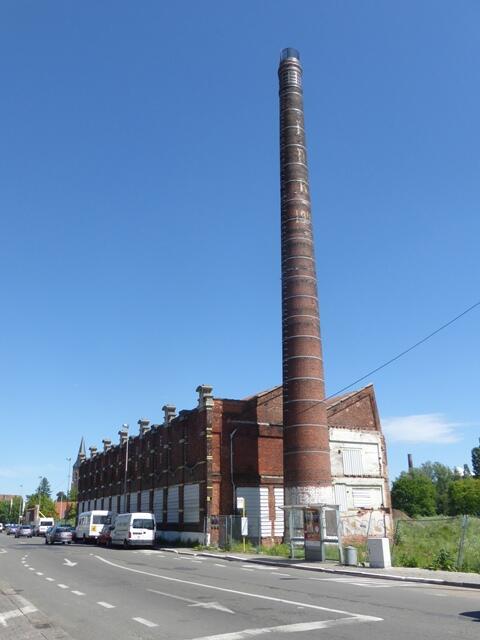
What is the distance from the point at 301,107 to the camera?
1686 inches

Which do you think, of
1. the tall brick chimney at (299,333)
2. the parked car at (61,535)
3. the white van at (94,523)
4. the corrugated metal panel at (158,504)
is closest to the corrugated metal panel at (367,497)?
the tall brick chimney at (299,333)

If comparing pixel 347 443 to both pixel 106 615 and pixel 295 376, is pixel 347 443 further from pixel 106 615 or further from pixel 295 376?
pixel 106 615

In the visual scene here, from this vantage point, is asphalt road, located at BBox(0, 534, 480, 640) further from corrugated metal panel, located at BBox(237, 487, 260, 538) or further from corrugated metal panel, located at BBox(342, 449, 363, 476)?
corrugated metal panel, located at BBox(342, 449, 363, 476)

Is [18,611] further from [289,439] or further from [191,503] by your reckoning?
[191,503]

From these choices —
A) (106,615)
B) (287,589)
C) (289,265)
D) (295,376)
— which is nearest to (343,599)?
(287,589)

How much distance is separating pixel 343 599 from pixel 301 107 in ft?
119

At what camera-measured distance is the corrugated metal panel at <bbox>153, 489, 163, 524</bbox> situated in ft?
155

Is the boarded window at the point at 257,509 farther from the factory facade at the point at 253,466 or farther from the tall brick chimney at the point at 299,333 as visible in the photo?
the tall brick chimney at the point at 299,333

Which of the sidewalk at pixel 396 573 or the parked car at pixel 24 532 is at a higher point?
the parked car at pixel 24 532

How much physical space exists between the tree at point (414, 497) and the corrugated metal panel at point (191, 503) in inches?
2598

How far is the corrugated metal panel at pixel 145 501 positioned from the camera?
166ft

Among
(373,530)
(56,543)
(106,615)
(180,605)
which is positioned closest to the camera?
(106,615)

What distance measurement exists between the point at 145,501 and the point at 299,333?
22.8m

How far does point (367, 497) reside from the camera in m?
41.8
